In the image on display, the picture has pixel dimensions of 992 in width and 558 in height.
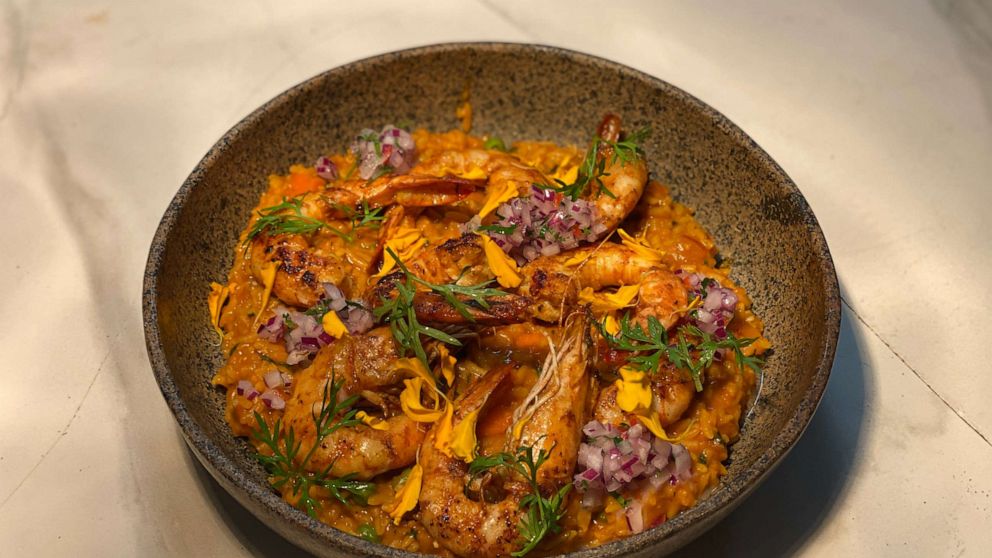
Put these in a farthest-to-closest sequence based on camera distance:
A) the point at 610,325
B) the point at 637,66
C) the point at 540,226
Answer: the point at 637,66 < the point at 540,226 < the point at 610,325

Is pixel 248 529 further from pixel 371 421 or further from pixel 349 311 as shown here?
pixel 349 311

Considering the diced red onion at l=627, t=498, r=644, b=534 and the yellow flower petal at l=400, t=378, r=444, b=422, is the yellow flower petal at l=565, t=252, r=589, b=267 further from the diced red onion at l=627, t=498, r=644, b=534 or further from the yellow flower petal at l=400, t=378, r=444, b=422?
the diced red onion at l=627, t=498, r=644, b=534

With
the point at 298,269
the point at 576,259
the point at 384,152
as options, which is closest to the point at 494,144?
the point at 384,152

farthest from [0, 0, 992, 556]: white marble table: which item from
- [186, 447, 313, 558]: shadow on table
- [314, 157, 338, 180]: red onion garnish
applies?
[314, 157, 338, 180]: red onion garnish

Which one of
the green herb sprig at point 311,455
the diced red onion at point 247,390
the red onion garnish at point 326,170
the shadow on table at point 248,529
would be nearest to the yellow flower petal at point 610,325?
the green herb sprig at point 311,455

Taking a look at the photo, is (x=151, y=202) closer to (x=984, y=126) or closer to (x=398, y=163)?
(x=398, y=163)

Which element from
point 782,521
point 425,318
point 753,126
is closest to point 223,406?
point 425,318
